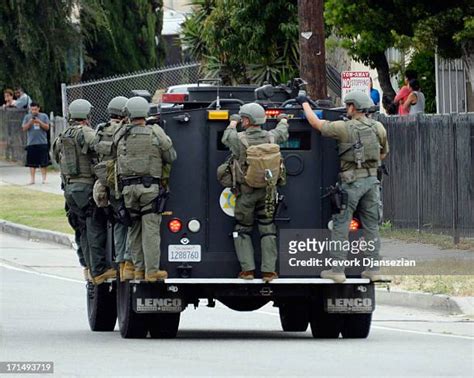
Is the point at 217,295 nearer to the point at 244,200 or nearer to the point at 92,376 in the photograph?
the point at 244,200

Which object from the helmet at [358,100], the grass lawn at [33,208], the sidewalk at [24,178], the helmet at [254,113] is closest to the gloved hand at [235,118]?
the helmet at [254,113]

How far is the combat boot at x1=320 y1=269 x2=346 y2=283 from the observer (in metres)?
13.3

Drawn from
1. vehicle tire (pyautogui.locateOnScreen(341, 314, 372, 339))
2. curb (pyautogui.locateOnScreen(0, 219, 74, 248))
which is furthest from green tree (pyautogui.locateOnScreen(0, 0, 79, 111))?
vehicle tire (pyautogui.locateOnScreen(341, 314, 372, 339))

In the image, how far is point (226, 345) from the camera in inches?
508

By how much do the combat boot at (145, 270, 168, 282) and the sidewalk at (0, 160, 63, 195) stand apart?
725 inches

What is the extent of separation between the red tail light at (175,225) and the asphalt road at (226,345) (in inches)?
38.6

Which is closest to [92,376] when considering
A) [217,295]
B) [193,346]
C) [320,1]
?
[193,346]

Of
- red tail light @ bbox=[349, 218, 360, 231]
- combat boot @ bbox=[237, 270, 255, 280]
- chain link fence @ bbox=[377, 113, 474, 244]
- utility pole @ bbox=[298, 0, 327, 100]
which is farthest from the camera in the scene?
chain link fence @ bbox=[377, 113, 474, 244]

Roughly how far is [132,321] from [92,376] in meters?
2.84

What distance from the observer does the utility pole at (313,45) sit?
70.5 feet

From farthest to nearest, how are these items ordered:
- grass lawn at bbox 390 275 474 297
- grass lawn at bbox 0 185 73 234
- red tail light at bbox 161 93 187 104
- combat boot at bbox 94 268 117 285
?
grass lawn at bbox 0 185 73 234, grass lawn at bbox 390 275 474 297, red tail light at bbox 161 93 187 104, combat boot at bbox 94 268 117 285

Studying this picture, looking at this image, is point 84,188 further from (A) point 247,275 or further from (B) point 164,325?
(A) point 247,275

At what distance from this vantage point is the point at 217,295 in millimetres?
13625

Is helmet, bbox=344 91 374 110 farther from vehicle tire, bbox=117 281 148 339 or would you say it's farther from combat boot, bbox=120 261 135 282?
vehicle tire, bbox=117 281 148 339
